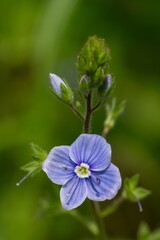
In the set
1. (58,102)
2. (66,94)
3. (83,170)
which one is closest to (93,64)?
(66,94)

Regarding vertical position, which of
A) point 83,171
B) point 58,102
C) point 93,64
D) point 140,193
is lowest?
point 140,193

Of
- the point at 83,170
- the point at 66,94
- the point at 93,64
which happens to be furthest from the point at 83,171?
the point at 93,64

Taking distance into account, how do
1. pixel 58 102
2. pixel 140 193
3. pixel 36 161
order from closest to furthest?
1. pixel 36 161
2. pixel 140 193
3. pixel 58 102

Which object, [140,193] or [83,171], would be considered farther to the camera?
[140,193]

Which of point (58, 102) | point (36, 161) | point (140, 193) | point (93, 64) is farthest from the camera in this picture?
point (58, 102)

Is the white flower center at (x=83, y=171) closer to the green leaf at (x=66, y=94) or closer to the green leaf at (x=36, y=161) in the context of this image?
the green leaf at (x=36, y=161)

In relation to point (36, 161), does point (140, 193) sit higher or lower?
lower

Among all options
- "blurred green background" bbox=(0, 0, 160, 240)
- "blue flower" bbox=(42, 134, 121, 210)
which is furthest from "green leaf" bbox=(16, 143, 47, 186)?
"blurred green background" bbox=(0, 0, 160, 240)

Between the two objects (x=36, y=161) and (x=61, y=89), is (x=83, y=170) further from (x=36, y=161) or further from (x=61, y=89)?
(x=61, y=89)
